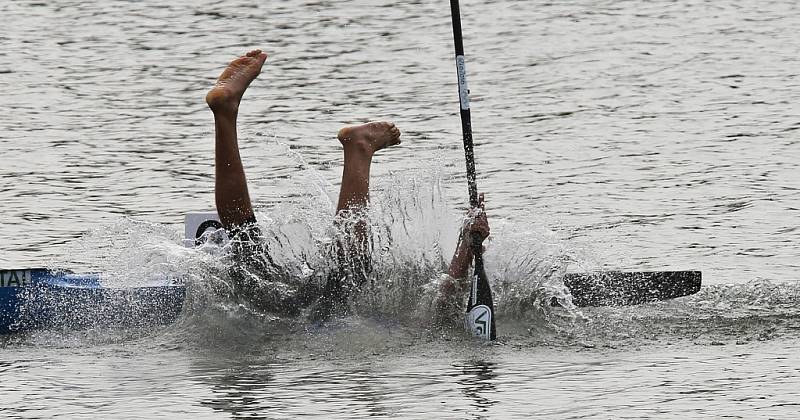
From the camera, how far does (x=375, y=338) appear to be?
10.4 metres

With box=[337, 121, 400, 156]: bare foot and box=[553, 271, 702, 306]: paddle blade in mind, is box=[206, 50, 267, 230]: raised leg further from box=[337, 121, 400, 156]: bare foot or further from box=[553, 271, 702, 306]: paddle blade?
box=[553, 271, 702, 306]: paddle blade

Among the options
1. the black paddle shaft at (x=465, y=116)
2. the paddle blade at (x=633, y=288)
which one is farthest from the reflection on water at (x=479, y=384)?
the paddle blade at (x=633, y=288)

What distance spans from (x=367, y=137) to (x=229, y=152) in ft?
3.10

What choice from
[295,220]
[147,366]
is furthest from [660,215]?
[147,366]

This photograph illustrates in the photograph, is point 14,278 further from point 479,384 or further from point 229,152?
point 479,384

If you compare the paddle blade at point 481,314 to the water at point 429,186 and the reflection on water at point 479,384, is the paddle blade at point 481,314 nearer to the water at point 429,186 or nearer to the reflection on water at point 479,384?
the water at point 429,186

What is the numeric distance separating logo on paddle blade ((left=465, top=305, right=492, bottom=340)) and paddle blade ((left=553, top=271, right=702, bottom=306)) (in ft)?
3.85

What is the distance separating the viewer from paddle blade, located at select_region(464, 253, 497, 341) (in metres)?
10.5

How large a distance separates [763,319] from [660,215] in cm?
383

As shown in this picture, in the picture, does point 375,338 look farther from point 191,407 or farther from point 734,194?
point 734,194

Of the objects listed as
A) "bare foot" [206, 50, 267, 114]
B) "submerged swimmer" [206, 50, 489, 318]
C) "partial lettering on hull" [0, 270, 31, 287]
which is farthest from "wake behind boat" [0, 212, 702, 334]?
"bare foot" [206, 50, 267, 114]

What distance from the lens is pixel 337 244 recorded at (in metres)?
10.7

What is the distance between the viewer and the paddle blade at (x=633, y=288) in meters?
11.5

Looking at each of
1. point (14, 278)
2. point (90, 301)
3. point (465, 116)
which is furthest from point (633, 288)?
point (14, 278)
